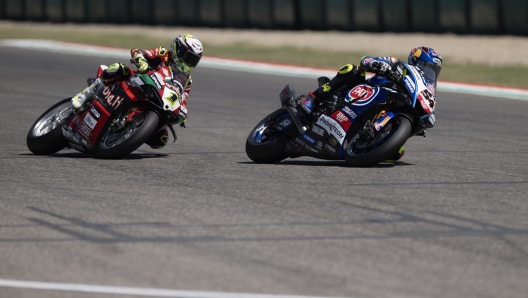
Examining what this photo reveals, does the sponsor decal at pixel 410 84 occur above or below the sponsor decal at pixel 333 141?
above

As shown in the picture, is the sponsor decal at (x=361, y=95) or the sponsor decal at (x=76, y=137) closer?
the sponsor decal at (x=361, y=95)

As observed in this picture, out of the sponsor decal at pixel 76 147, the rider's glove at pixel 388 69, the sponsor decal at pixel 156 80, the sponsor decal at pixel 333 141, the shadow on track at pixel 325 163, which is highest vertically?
the rider's glove at pixel 388 69

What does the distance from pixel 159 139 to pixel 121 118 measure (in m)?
0.54

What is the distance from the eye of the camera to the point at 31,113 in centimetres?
1374

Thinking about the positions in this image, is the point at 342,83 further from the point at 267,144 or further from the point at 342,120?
the point at 267,144

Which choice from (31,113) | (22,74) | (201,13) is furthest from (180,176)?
(201,13)

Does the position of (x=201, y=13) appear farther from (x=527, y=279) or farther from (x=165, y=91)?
(x=527, y=279)

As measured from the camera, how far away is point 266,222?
6164 mm

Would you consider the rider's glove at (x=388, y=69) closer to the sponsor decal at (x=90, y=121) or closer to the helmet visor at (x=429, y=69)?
the helmet visor at (x=429, y=69)

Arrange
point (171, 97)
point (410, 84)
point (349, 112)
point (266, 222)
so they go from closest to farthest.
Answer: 1. point (266, 222)
2. point (410, 84)
3. point (349, 112)
4. point (171, 97)

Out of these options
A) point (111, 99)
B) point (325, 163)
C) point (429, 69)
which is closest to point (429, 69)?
point (429, 69)

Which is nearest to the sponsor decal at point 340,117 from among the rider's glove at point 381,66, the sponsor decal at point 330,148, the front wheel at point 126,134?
the sponsor decal at point 330,148

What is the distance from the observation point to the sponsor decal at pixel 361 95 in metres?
8.88

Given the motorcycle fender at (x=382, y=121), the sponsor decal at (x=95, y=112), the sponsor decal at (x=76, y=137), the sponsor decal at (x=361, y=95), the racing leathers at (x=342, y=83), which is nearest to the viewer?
the motorcycle fender at (x=382, y=121)
